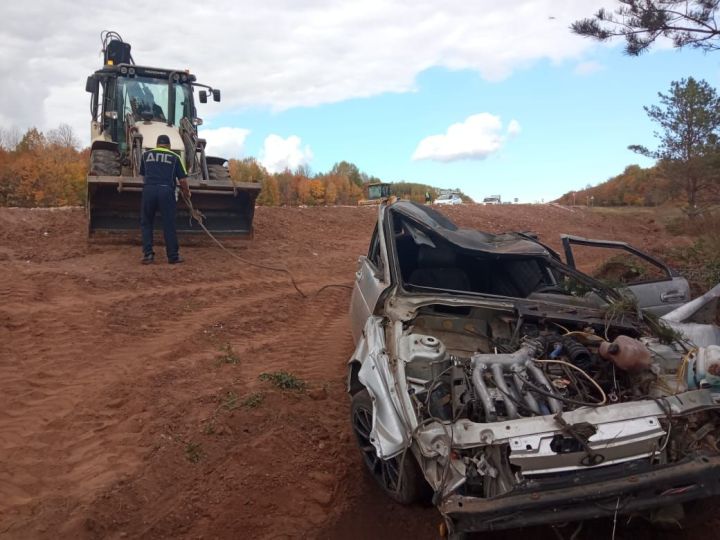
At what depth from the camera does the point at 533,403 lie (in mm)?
3260

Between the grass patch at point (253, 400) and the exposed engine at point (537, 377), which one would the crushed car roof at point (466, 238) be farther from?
the grass patch at point (253, 400)

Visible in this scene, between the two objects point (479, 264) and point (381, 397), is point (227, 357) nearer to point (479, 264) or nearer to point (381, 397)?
point (479, 264)

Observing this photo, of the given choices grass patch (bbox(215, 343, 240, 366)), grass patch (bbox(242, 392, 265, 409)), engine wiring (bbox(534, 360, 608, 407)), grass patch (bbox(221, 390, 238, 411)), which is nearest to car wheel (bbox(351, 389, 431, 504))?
engine wiring (bbox(534, 360, 608, 407))

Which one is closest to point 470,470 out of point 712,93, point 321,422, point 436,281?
point 321,422

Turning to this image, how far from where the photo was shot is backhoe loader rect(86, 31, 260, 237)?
10672mm

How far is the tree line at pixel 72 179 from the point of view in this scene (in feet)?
97.8

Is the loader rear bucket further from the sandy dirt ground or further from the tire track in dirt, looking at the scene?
the tire track in dirt

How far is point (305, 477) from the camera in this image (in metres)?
4.11

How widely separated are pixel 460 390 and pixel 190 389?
9.46 ft

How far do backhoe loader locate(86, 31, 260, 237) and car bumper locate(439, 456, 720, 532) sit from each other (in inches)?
351

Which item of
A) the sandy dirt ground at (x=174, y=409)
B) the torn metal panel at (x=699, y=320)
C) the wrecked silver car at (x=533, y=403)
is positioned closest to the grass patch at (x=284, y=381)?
the sandy dirt ground at (x=174, y=409)

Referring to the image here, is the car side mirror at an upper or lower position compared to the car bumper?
upper

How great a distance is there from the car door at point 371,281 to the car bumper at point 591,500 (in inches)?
75.3

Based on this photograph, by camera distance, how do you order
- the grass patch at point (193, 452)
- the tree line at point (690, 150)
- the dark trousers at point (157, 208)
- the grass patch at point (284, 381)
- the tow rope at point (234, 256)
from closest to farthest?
the grass patch at point (193, 452) < the grass patch at point (284, 381) < the dark trousers at point (157, 208) < the tow rope at point (234, 256) < the tree line at point (690, 150)
